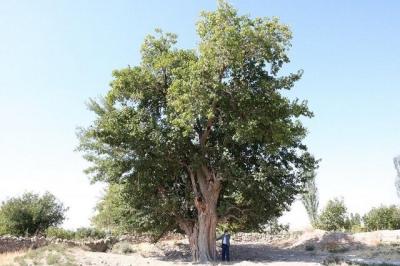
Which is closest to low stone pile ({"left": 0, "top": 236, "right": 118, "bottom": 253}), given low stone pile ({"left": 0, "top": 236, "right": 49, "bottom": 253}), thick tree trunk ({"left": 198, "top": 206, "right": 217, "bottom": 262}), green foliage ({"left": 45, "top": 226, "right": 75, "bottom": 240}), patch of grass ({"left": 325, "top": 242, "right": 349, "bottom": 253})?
low stone pile ({"left": 0, "top": 236, "right": 49, "bottom": 253})

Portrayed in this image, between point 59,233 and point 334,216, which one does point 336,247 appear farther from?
point 59,233

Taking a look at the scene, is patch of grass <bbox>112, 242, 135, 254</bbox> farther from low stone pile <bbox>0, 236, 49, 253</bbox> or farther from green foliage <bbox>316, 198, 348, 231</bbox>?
green foliage <bbox>316, 198, 348, 231</bbox>

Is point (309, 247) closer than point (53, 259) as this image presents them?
No

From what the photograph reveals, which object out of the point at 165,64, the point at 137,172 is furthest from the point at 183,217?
the point at 165,64

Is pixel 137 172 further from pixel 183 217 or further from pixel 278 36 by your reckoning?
pixel 278 36

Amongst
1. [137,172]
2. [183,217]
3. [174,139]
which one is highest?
[174,139]

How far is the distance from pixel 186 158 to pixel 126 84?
5.64 metres

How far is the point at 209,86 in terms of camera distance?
23062mm

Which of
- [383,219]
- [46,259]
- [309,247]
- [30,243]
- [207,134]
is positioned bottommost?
[46,259]

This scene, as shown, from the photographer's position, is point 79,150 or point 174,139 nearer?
point 174,139

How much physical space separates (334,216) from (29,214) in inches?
1253

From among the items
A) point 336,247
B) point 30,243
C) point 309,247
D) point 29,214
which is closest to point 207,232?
point 309,247

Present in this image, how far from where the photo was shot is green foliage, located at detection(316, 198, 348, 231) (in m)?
46.9

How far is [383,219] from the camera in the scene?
4509cm
